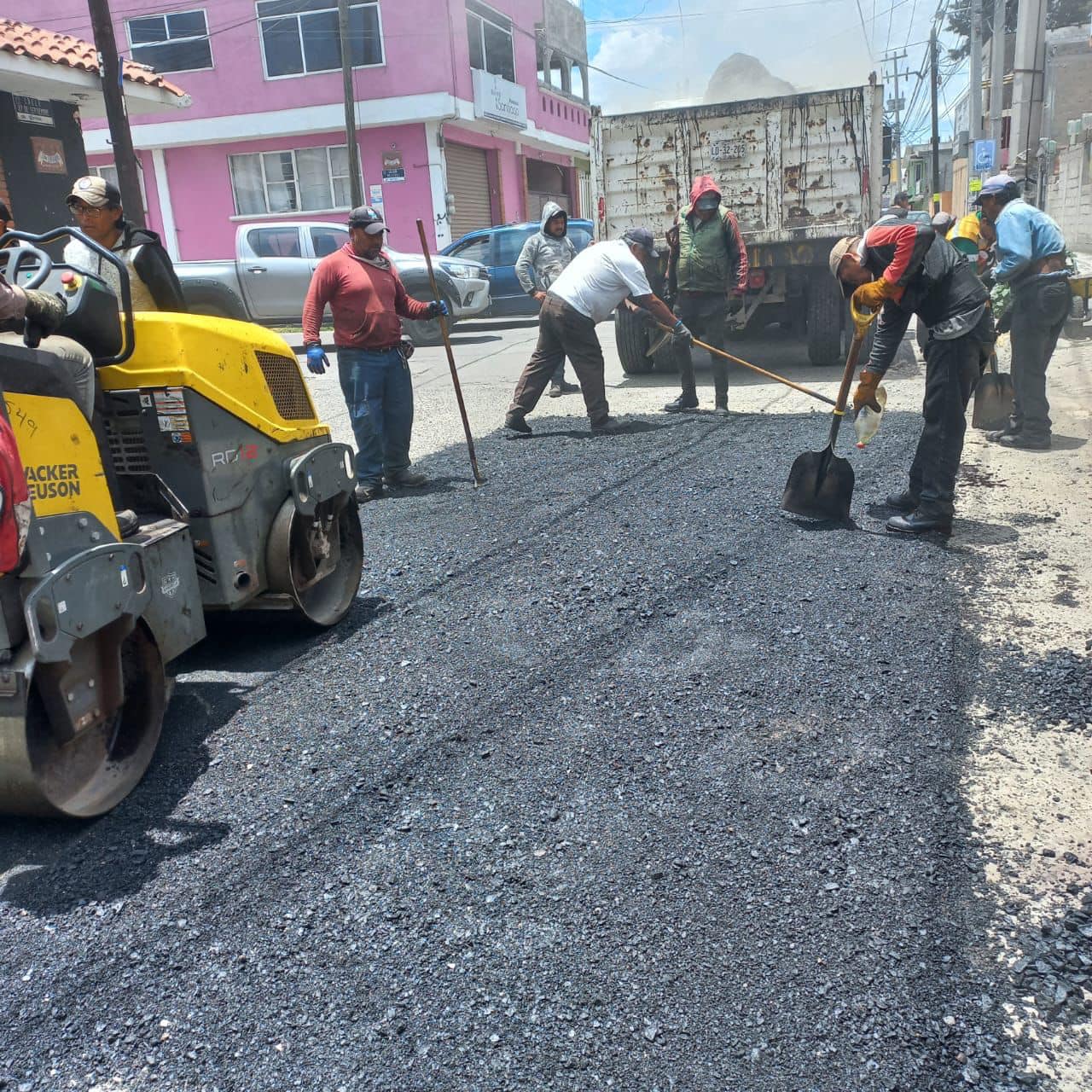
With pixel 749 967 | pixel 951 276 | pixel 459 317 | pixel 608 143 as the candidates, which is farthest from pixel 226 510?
pixel 459 317

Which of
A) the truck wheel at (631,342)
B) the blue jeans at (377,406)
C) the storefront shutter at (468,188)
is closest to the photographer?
the blue jeans at (377,406)

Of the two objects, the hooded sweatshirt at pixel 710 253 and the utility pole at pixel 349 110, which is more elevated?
the utility pole at pixel 349 110

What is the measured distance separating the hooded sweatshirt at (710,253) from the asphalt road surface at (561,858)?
4.30 meters

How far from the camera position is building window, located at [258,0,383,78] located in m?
23.0

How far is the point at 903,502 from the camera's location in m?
5.78

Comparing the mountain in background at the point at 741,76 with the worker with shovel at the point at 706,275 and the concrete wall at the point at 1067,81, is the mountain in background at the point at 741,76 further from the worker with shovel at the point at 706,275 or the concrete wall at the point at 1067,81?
the worker with shovel at the point at 706,275

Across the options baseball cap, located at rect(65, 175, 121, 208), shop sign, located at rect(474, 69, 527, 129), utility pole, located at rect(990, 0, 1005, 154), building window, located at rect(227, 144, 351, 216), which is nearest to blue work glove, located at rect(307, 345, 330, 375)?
baseball cap, located at rect(65, 175, 121, 208)

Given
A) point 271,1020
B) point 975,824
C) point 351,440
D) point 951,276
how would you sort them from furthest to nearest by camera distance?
point 351,440, point 951,276, point 975,824, point 271,1020

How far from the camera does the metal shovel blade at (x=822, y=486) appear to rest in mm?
5559

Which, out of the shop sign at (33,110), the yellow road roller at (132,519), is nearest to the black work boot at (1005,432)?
the yellow road roller at (132,519)

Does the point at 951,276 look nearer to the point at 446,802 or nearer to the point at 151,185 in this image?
the point at 446,802

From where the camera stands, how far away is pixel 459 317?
15.8 meters

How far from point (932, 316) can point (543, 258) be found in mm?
5107

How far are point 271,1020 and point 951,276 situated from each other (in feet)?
15.4
